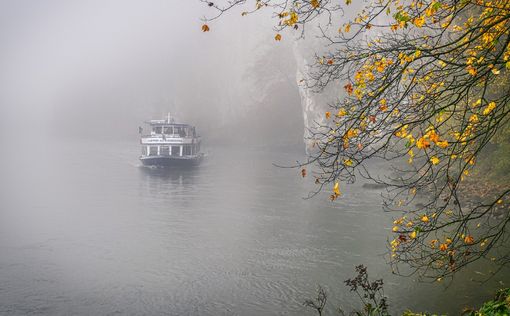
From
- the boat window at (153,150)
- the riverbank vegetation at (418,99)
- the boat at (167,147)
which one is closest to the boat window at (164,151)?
the boat at (167,147)

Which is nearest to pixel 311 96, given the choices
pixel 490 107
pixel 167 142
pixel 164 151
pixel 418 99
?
pixel 167 142

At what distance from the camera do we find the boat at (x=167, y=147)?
5541 centimetres

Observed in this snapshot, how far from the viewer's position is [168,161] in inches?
2206

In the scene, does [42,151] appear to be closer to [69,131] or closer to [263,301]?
[69,131]

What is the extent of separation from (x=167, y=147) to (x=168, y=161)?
1915 mm

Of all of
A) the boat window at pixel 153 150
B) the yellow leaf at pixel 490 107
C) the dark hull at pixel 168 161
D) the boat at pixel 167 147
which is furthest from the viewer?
the boat window at pixel 153 150

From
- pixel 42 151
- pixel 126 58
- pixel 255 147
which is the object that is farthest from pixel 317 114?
pixel 126 58

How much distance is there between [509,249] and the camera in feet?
58.6

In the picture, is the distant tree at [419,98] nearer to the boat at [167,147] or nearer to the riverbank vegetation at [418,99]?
the riverbank vegetation at [418,99]

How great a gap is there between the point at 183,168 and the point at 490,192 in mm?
36508

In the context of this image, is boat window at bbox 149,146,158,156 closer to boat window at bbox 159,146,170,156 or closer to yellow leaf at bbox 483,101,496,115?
boat window at bbox 159,146,170,156

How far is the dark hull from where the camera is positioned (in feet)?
179

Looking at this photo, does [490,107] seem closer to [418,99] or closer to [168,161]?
[418,99]

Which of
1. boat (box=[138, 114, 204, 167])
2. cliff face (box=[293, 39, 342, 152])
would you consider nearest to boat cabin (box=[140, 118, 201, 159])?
boat (box=[138, 114, 204, 167])
